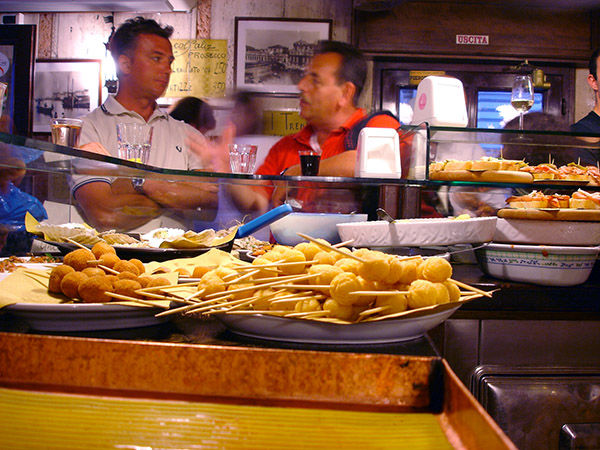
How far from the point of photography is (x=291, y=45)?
205 inches

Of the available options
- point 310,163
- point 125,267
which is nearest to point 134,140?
point 310,163

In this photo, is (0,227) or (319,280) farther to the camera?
(0,227)

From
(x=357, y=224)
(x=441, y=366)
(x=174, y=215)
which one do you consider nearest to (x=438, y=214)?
(x=357, y=224)

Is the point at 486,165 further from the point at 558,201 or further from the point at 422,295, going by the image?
the point at 422,295


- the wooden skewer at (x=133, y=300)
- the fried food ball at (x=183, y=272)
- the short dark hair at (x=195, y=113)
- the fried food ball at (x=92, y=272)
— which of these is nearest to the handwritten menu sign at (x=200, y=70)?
the short dark hair at (x=195, y=113)

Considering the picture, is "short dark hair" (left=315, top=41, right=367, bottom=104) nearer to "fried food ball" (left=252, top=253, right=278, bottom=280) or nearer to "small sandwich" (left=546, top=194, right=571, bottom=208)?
"small sandwich" (left=546, top=194, right=571, bottom=208)

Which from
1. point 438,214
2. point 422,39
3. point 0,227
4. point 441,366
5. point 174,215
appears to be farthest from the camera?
point 422,39

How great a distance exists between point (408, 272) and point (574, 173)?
1848 mm

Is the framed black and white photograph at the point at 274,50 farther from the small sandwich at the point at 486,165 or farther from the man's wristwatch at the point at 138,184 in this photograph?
the small sandwich at the point at 486,165

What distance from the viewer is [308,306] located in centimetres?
87

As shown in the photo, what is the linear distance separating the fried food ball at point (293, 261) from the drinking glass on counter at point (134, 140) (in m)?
1.31

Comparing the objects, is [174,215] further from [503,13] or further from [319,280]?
[503,13]

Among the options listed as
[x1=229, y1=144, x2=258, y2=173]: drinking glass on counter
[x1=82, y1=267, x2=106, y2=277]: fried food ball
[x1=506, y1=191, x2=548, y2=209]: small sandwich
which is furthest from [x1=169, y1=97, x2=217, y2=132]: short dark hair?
[x1=82, y1=267, x2=106, y2=277]: fried food ball

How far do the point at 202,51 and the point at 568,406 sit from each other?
5.09 meters
